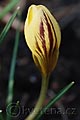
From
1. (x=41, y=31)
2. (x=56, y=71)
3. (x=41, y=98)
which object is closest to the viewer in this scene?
(x=41, y=31)

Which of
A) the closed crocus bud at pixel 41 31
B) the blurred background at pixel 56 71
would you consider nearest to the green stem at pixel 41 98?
the closed crocus bud at pixel 41 31

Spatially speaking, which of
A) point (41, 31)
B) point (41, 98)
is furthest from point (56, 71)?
point (41, 31)

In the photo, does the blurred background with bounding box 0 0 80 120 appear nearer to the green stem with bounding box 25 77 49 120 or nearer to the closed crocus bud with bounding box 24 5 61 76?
the green stem with bounding box 25 77 49 120

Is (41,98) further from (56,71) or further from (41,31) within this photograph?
(56,71)

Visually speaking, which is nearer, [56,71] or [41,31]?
[41,31]

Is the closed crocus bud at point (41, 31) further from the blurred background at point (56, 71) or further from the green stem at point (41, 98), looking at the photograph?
the blurred background at point (56, 71)

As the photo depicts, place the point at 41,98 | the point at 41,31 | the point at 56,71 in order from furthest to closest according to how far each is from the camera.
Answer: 1. the point at 56,71
2. the point at 41,98
3. the point at 41,31
